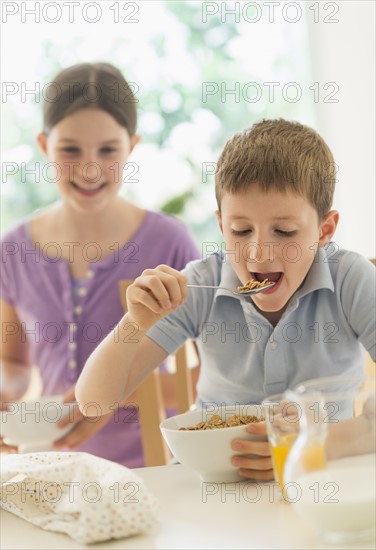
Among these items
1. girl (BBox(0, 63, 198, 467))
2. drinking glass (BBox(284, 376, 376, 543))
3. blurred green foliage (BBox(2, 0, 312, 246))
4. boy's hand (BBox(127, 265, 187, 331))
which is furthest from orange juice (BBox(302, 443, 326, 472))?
blurred green foliage (BBox(2, 0, 312, 246))

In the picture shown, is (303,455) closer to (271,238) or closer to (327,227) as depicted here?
(271,238)

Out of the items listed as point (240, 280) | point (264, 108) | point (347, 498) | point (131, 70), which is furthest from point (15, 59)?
point (347, 498)

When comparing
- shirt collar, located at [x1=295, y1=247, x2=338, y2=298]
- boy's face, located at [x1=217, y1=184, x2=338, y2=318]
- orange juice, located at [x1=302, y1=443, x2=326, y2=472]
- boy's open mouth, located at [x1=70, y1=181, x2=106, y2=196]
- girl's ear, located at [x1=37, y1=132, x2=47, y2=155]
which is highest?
girl's ear, located at [x1=37, y1=132, x2=47, y2=155]

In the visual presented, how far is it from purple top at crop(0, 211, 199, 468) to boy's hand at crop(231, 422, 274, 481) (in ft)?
3.10

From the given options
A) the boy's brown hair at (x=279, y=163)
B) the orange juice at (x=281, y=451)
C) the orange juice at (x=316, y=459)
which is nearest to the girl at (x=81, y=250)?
the boy's brown hair at (x=279, y=163)

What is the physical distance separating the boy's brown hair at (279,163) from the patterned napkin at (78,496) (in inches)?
19.2

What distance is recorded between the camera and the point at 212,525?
30.9 inches

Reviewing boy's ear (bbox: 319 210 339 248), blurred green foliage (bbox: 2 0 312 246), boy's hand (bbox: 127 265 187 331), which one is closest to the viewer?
boy's hand (bbox: 127 265 187 331)

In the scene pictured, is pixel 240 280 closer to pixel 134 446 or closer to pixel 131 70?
pixel 134 446

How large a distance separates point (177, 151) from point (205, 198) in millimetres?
284

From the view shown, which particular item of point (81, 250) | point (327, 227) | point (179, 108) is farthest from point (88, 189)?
point (179, 108)

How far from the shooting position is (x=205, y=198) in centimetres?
419

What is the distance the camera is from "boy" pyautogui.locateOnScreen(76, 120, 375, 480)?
1.15 meters

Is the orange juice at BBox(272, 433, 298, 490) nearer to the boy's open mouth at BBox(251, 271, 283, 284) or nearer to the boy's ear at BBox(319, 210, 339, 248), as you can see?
the boy's open mouth at BBox(251, 271, 283, 284)
